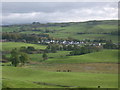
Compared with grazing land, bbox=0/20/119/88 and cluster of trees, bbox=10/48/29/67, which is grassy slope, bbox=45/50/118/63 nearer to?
grazing land, bbox=0/20/119/88

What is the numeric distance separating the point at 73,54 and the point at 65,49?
1883cm

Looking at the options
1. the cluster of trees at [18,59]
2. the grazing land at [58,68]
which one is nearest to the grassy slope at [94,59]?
the grazing land at [58,68]

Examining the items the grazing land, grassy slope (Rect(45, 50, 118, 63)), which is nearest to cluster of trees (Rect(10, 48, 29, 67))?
the grazing land

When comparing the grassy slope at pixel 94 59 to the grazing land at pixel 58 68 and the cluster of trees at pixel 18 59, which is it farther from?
the cluster of trees at pixel 18 59

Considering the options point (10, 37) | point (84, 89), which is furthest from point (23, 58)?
point (10, 37)

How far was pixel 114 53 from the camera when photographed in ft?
313

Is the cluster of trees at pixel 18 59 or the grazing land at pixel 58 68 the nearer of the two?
the grazing land at pixel 58 68

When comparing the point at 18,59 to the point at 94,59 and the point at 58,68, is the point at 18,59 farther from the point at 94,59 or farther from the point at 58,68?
the point at 94,59

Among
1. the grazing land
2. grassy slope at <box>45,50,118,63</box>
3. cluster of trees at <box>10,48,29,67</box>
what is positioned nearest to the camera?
the grazing land

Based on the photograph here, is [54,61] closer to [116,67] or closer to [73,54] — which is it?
[73,54]

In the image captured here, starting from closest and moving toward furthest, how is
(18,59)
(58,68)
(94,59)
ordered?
(58,68) → (18,59) → (94,59)

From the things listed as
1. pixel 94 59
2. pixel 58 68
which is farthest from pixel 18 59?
pixel 94 59

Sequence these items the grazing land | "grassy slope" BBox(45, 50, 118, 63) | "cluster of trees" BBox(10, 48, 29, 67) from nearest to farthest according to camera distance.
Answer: the grazing land → "cluster of trees" BBox(10, 48, 29, 67) → "grassy slope" BBox(45, 50, 118, 63)

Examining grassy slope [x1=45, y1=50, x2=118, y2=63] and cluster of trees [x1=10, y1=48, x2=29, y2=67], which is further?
grassy slope [x1=45, y1=50, x2=118, y2=63]
